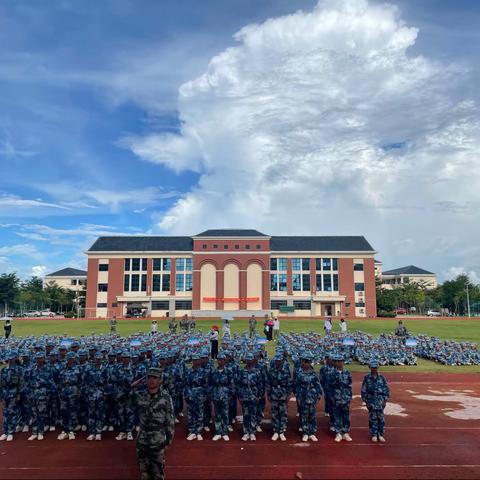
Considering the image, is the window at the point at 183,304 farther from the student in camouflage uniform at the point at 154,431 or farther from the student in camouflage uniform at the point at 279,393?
the student in camouflage uniform at the point at 154,431

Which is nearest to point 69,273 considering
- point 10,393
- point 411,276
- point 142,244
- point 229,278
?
point 142,244

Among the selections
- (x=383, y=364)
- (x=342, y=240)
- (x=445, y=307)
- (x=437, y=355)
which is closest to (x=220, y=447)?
(x=383, y=364)

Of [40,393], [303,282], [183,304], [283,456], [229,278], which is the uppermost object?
[229,278]

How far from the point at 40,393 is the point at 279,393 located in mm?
5011

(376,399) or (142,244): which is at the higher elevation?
(142,244)

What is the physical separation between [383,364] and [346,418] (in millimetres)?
10604

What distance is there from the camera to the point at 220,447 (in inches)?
336

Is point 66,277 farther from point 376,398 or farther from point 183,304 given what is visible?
point 376,398

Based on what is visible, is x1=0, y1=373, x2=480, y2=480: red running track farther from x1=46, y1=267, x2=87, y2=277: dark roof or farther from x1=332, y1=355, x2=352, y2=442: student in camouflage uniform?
x1=46, y1=267, x2=87, y2=277: dark roof

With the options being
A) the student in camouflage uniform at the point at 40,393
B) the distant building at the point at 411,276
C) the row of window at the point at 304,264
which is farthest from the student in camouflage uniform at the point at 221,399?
the distant building at the point at 411,276

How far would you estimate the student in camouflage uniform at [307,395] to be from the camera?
882cm

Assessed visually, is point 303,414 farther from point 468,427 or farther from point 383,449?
point 468,427

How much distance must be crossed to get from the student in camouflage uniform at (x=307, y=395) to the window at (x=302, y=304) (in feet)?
164

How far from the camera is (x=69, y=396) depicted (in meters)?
8.98
